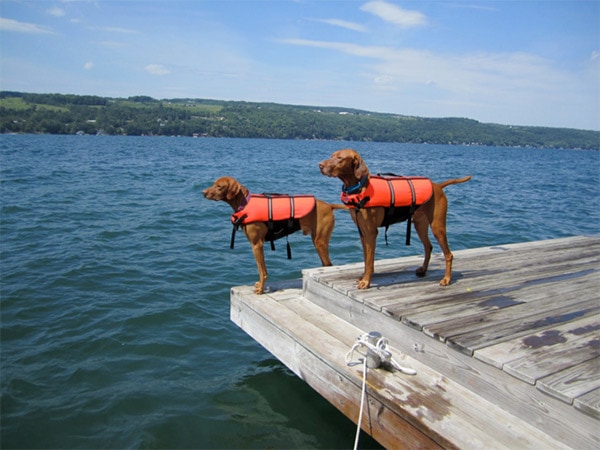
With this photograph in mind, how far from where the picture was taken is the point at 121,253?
1078 centimetres

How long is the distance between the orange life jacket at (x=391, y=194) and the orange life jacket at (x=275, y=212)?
2.18ft

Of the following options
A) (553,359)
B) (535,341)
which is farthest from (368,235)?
(553,359)

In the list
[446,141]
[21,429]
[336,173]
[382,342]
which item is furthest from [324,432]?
[446,141]

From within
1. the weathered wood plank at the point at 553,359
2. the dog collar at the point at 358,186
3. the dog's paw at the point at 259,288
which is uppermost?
the dog collar at the point at 358,186

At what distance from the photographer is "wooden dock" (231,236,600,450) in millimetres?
3283

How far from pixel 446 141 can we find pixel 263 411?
147220 mm

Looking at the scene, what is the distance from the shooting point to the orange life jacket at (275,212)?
5.62 meters

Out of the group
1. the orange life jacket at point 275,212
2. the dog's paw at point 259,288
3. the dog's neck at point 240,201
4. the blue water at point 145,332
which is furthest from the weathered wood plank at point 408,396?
the dog's neck at point 240,201

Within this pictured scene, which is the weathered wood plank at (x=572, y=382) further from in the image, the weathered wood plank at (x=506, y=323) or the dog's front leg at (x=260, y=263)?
the dog's front leg at (x=260, y=263)

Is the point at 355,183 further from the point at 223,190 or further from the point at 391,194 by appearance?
the point at 223,190

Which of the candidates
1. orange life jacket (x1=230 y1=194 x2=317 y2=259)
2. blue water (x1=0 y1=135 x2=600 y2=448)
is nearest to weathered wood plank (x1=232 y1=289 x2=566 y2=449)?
blue water (x1=0 y1=135 x2=600 y2=448)

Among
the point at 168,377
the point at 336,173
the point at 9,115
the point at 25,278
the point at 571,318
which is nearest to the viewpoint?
the point at 571,318

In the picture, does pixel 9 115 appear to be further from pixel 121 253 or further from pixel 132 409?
pixel 132 409

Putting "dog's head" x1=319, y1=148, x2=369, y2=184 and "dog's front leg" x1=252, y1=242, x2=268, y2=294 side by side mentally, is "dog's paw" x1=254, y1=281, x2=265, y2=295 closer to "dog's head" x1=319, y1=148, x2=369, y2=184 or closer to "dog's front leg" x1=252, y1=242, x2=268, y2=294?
"dog's front leg" x1=252, y1=242, x2=268, y2=294
